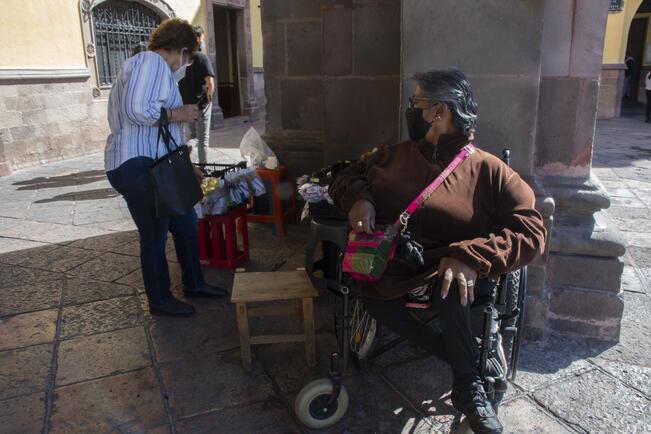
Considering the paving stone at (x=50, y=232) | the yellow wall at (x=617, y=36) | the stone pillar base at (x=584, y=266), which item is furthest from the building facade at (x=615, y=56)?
the paving stone at (x=50, y=232)

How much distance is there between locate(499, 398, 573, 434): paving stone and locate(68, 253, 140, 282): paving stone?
109 inches

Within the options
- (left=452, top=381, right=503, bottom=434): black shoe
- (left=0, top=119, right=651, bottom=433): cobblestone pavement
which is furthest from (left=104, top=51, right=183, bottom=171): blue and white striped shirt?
(left=452, top=381, right=503, bottom=434): black shoe

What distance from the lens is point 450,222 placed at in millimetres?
2264

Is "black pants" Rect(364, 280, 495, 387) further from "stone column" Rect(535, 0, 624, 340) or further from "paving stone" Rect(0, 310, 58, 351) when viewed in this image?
"paving stone" Rect(0, 310, 58, 351)

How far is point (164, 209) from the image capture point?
303 centimetres

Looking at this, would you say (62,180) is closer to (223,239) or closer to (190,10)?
(223,239)

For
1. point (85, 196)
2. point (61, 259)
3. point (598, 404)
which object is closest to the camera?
point (598, 404)

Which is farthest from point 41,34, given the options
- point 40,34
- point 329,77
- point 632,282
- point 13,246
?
point 632,282

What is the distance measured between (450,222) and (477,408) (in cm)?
71

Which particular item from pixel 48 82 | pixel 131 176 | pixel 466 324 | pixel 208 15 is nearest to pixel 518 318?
pixel 466 324

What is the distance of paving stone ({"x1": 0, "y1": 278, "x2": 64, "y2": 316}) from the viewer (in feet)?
11.6

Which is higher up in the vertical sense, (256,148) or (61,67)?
(61,67)

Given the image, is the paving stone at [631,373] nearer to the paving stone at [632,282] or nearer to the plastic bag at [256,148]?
the paving stone at [632,282]

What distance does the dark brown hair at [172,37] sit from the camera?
313 cm
